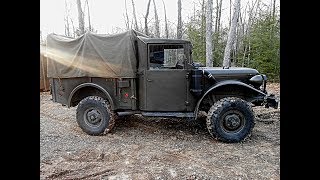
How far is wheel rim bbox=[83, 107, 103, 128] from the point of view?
6.04 m

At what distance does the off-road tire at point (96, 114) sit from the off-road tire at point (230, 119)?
198cm

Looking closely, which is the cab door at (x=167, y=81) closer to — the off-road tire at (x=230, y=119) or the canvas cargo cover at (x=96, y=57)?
the canvas cargo cover at (x=96, y=57)

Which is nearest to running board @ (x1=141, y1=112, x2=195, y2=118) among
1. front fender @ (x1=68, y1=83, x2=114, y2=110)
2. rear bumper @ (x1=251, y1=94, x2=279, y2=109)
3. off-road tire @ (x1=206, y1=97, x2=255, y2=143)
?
off-road tire @ (x1=206, y1=97, x2=255, y2=143)

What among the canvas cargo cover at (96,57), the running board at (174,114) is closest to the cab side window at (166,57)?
the canvas cargo cover at (96,57)

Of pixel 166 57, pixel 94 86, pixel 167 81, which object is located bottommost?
pixel 94 86

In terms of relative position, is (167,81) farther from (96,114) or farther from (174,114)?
(96,114)

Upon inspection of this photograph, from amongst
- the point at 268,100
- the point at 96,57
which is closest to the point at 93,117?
the point at 96,57

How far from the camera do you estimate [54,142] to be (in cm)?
564

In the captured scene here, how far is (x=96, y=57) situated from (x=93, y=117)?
1.23m

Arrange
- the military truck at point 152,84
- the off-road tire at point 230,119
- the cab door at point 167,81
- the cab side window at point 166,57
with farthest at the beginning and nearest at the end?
1. the cab side window at point 166,57
2. the cab door at point 167,81
3. the military truck at point 152,84
4. the off-road tire at point 230,119

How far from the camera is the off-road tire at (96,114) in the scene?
596 cm

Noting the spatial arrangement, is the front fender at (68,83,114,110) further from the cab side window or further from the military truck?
the cab side window

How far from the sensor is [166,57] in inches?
235
